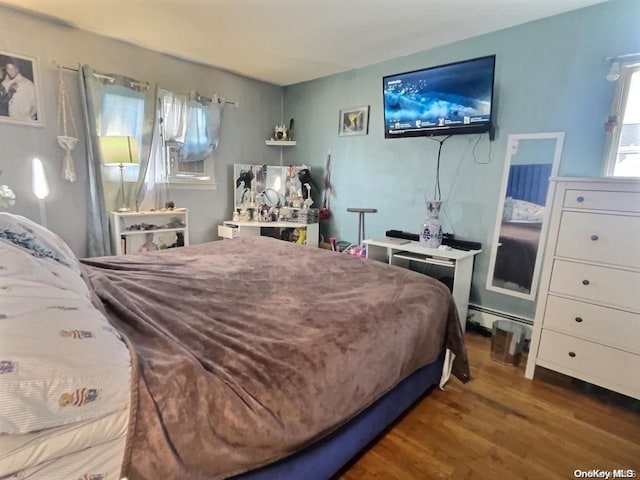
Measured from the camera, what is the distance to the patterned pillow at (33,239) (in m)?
1.17

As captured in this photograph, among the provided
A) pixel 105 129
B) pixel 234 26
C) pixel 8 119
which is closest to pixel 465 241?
pixel 234 26

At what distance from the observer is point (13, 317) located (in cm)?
71

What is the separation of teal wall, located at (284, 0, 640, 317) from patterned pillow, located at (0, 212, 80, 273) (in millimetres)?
2755

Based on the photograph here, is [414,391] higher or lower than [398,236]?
lower

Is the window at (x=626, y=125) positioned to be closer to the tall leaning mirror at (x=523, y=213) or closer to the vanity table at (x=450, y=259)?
the tall leaning mirror at (x=523, y=213)

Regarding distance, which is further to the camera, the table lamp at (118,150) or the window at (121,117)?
the window at (121,117)

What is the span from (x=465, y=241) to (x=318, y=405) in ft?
7.35

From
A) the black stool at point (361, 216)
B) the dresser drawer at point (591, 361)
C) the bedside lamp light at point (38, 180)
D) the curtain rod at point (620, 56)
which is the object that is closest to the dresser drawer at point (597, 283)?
the dresser drawer at point (591, 361)

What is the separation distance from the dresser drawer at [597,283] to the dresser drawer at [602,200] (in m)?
0.33

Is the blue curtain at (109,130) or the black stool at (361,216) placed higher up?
the blue curtain at (109,130)

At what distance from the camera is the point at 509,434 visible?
1.60 meters

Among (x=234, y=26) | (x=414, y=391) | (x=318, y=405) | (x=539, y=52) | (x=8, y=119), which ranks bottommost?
(x=414, y=391)

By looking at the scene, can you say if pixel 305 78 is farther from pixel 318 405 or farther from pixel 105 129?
pixel 318 405

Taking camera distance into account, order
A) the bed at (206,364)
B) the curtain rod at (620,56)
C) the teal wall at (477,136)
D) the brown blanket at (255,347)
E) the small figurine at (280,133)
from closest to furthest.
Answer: the bed at (206,364) < the brown blanket at (255,347) < the curtain rod at (620,56) < the teal wall at (477,136) < the small figurine at (280,133)
